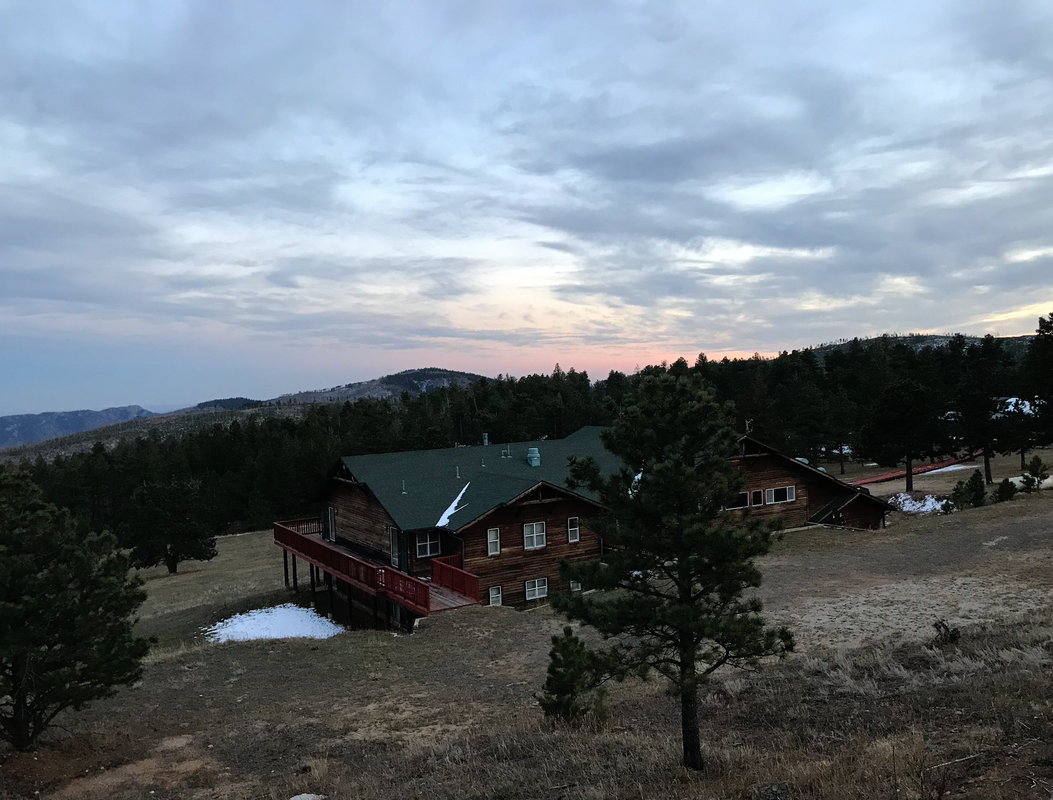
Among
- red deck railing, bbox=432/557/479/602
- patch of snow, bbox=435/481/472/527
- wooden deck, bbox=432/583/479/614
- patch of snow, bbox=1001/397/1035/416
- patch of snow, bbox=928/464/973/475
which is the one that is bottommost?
patch of snow, bbox=928/464/973/475

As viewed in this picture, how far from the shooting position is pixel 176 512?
46.6m

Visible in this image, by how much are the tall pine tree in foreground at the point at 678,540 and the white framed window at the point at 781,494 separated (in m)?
27.1

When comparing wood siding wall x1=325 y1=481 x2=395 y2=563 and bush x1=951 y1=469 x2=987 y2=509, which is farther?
bush x1=951 y1=469 x2=987 y2=509

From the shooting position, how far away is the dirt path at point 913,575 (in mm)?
18047

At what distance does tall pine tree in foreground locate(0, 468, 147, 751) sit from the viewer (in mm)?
12031

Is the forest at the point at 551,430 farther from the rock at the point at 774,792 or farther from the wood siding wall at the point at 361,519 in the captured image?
the rock at the point at 774,792

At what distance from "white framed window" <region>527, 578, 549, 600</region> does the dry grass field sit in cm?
326

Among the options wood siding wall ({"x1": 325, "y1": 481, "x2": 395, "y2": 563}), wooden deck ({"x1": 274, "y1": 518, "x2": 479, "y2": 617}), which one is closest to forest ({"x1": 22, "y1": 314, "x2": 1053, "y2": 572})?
wood siding wall ({"x1": 325, "y1": 481, "x2": 395, "y2": 563})

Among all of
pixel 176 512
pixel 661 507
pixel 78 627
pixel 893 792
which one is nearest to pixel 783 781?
pixel 893 792

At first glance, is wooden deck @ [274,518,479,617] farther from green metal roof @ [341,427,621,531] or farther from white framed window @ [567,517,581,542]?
white framed window @ [567,517,581,542]

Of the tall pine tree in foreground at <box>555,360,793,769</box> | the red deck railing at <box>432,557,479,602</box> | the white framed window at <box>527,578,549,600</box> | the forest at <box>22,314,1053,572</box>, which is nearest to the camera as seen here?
the tall pine tree in foreground at <box>555,360,793,769</box>

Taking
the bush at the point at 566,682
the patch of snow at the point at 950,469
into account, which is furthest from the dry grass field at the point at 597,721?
the patch of snow at the point at 950,469

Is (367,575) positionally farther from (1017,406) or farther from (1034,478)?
(1017,406)

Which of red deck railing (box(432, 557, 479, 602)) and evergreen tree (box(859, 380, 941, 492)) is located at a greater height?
evergreen tree (box(859, 380, 941, 492))
